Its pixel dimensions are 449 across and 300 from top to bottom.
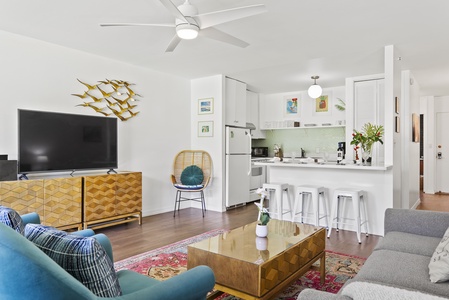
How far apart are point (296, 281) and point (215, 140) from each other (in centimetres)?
356

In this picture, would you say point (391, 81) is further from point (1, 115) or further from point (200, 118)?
point (1, 115)

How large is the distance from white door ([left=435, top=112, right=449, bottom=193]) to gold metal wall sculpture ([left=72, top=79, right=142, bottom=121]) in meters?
7.41

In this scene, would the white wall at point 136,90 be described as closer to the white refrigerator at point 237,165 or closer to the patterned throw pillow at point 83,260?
the white refrigerator at point 237,165

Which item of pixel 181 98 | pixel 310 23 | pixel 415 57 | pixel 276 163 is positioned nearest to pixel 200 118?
pixel 181 98

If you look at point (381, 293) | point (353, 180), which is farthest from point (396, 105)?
point (381, 293)

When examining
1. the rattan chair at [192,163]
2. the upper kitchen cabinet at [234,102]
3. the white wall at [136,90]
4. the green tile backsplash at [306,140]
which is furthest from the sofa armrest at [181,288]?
the green tile backsplash at [306,140]

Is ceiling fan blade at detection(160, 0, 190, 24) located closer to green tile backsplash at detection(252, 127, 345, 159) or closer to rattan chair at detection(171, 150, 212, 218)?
rattan chair at detection(171, 150, 212, 218)

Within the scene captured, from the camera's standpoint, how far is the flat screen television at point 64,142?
12.0 feet

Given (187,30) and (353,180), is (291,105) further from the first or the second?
(187,30)

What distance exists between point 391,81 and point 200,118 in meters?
3.39

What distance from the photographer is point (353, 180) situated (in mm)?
4348

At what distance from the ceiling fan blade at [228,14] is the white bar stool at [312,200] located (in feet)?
8.67

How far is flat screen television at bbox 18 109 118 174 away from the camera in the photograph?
3652 millimetres

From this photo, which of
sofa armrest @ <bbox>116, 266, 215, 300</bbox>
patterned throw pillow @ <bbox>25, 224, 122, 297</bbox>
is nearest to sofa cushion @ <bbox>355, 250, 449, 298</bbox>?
sofa armrest @ <bbox>116, 266, 215, 300</bbox>
